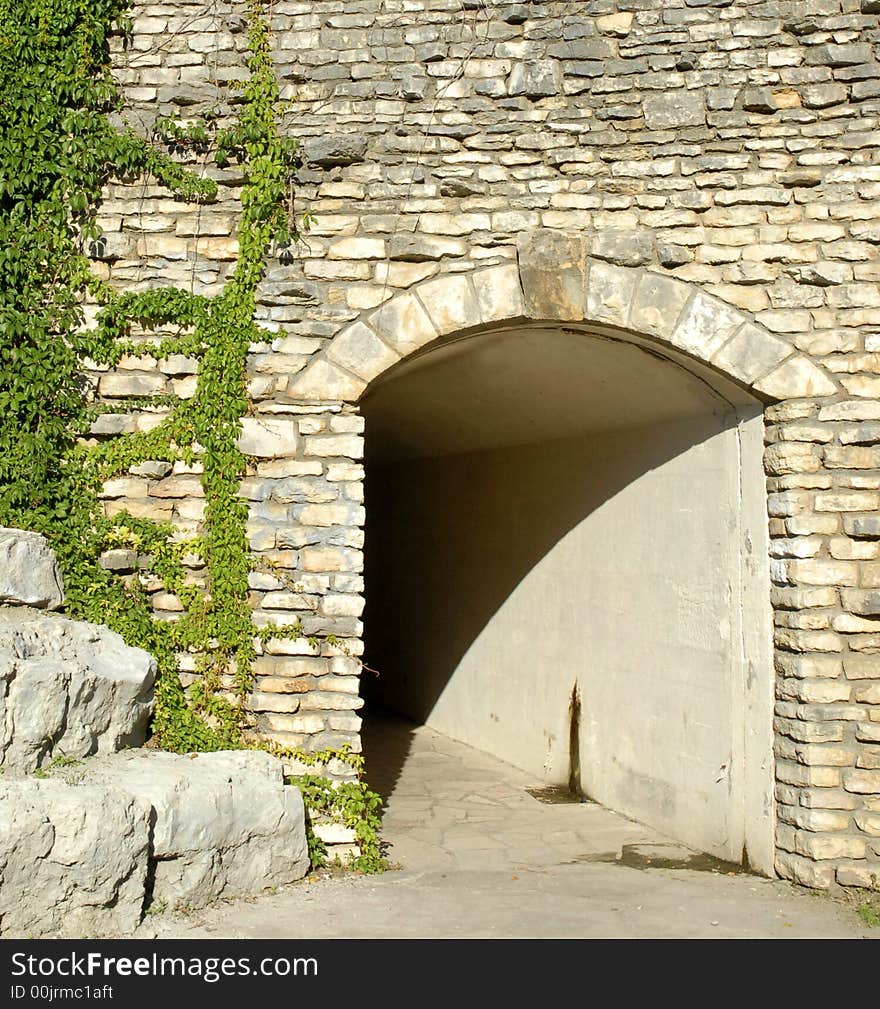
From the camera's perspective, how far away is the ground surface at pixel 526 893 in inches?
150

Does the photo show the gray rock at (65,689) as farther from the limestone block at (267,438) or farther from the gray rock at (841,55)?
the gray rock at (841,55)

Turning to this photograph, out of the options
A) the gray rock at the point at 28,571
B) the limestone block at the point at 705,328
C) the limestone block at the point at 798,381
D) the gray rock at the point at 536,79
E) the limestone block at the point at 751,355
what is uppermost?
the gray rock at the point at 536,79

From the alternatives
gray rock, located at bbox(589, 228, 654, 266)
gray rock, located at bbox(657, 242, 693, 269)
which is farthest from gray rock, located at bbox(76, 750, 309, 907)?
gray rock, located at bbox(657, 242, 693, 269)

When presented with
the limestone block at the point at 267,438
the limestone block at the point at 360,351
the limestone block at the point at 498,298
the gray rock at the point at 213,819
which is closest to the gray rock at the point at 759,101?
the limestone block at the point at 498,298

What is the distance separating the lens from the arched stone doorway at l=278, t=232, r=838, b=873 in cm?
465

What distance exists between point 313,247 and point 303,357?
1.70 feet

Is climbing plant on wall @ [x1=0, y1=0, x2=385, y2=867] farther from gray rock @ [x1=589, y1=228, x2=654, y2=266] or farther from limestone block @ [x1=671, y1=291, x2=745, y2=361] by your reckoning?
limestone block @ [x1=671, y1=291, x2=745, y2=361]

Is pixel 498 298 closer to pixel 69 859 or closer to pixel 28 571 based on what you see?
pixel 28 571

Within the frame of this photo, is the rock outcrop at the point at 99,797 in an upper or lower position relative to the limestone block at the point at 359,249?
lower

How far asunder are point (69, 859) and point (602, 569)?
348 cm

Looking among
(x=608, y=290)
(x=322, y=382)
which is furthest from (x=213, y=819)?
(x=608, y=290)

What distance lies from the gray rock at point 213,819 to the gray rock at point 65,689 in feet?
0.41

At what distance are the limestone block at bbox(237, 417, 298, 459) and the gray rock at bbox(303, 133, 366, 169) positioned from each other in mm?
1252

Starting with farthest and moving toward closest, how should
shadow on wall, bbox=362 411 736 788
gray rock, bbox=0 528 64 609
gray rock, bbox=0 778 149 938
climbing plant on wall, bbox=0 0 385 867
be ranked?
shadow on wall, bbox=362 411 736 788 → climbing plant on wall, bbox=0 0 385 867 → gray rock, bbox=0 528 64 609 → gray rock, bbox=0 778 149 938
